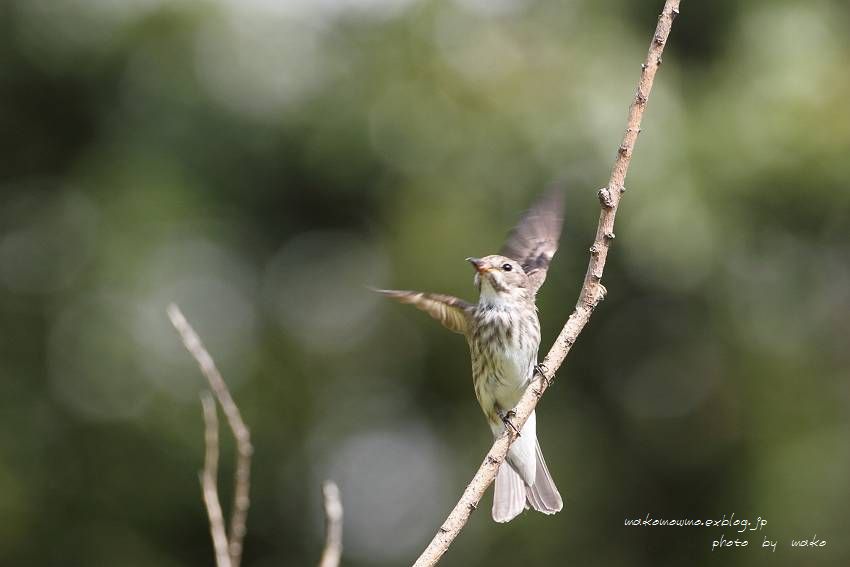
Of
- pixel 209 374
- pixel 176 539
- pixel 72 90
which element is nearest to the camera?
pixel 209 374

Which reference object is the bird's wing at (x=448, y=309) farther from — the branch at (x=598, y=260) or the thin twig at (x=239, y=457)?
the thin twig at (x=239, y=457)

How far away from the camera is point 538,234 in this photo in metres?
5.26

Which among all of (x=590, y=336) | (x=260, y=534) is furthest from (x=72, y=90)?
(x=590, y=336)

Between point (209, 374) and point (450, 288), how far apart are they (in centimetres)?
482

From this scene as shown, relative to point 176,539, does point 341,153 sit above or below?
above

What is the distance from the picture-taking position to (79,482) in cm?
798

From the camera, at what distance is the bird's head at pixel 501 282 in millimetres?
4660

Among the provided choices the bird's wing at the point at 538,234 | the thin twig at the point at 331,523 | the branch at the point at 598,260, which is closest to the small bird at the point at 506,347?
the bird's wing at the point at 538,234

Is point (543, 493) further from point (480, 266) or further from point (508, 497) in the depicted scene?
point (480, 266)

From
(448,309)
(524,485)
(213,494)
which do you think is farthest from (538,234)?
(213,494)

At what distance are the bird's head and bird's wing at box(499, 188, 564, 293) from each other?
0.27 m

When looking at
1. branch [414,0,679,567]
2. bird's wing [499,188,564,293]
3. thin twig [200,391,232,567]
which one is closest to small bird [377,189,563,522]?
bird's wing [499,188,564,293]

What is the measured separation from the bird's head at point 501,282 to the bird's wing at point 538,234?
0.88 ft

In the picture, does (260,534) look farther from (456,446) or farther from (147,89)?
(147,89)
